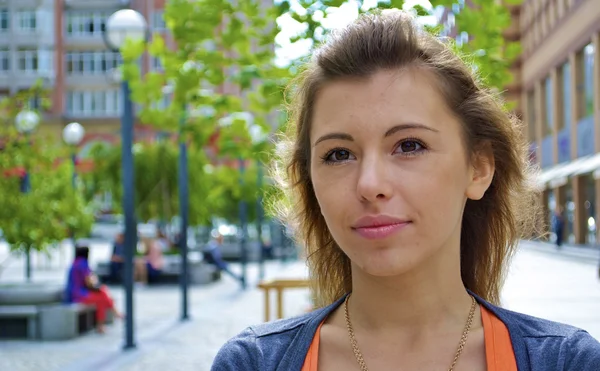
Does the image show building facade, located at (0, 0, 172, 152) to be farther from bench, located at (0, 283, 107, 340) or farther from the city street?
bench, located at (0, 283, 107, 340)

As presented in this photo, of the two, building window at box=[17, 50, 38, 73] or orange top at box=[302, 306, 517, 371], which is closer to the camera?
orange top at box=[302, 306, 517, 371]

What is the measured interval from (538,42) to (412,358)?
52590mm

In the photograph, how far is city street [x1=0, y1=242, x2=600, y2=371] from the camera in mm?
11117

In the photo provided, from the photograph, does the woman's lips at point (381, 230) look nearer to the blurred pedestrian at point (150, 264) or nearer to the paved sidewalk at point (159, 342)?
the paved sidewalk at point (159, 342)

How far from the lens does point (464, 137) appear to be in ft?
6.38

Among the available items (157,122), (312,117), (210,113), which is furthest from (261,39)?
(312,117)

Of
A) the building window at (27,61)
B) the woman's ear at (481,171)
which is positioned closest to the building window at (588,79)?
the woman's ear at (481,171)

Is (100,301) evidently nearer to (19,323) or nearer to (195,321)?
(195,321)

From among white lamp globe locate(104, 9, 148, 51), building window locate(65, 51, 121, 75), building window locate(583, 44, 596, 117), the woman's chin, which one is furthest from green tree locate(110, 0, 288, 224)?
building window locate(65, 51, 121, 75)

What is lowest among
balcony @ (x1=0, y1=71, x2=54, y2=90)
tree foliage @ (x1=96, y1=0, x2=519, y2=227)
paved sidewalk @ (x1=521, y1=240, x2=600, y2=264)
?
paved sidewalk @ (x1=521, y1=240, x2=600, y2=264)

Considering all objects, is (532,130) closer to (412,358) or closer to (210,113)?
(210,113)

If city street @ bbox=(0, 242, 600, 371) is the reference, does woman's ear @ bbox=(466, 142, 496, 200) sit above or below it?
above

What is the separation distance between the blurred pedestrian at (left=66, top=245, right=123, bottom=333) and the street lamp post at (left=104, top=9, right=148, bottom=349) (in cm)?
214

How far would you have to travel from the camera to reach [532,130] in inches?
2245
